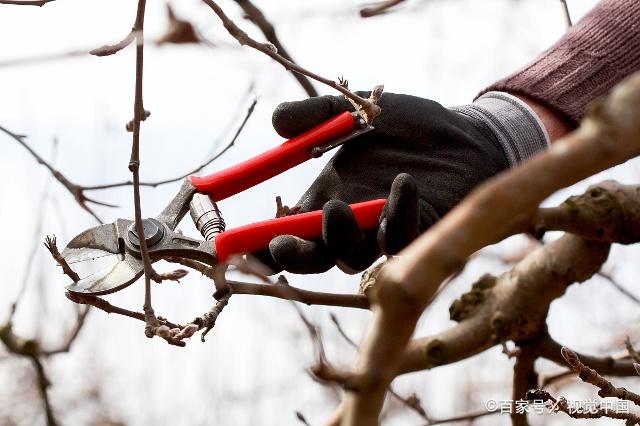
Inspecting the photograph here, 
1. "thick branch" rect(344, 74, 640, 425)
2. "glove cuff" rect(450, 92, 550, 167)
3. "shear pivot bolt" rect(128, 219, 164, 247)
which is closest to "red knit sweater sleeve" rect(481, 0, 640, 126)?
"glove cuff" rect(450, 92, 550, 167)

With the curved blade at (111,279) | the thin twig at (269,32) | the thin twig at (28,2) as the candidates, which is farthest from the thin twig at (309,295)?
the thin twig at (269,32)

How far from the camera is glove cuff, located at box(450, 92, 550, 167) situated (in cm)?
289

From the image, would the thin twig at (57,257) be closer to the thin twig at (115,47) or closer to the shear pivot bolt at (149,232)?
the shear pivot bolt at (149,232)

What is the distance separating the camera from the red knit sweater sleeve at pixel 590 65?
295 centimetres

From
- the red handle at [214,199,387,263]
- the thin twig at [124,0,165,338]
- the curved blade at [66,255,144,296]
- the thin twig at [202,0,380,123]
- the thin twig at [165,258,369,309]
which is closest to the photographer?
the thin twig at [124,0,165,338]

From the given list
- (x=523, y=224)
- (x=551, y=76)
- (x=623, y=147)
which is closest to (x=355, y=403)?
(x=623, y=147)

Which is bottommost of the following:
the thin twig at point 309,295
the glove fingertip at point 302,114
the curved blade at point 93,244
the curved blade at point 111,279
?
the curved blade at point 111,279

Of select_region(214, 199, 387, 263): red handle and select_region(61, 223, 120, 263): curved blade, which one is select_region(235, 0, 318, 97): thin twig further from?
select_region(61, 223, 120, 263): curved blade

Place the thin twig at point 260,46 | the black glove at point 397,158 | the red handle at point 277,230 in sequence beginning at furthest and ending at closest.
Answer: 1. the black glove at point 397,158
2. the red handle at point 277,230
3. the thin twig at point 260,46

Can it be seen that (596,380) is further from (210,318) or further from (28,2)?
(28,2)

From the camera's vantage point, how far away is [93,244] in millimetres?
2689

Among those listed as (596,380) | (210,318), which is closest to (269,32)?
(210,318)

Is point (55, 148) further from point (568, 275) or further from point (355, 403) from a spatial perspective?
point (355, 403)

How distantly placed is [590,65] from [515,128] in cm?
34
